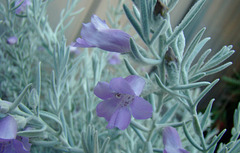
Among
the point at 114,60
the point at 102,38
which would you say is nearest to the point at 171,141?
the point at 102,38

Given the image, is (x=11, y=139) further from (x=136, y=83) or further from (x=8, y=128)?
(x=136, y=83)

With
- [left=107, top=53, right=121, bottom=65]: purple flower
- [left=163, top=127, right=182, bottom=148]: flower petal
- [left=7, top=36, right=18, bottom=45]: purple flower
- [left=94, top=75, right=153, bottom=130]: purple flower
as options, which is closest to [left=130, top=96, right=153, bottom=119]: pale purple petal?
[left=94, top=75, right=153, bottom=130]: purple flower

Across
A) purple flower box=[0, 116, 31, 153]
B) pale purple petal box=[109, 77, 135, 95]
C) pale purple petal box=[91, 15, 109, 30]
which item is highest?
pale purple petal box=[91, 15, 109, 30]

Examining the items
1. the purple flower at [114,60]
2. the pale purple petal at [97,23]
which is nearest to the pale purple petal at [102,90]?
the pale purple petal at [97,23]

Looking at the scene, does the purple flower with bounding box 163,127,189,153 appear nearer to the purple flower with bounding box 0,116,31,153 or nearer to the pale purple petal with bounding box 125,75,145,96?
the pale purple petal with bounding box 125,75,145,96

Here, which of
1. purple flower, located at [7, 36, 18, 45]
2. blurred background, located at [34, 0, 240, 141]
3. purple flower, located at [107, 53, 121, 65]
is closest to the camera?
blurred background, located at [34, 0, 240, 141]

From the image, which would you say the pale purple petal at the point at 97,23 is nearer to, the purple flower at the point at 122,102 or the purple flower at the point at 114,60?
the purple flower at the point at 122,102

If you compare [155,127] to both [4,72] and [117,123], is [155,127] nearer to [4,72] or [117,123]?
[117,123]
